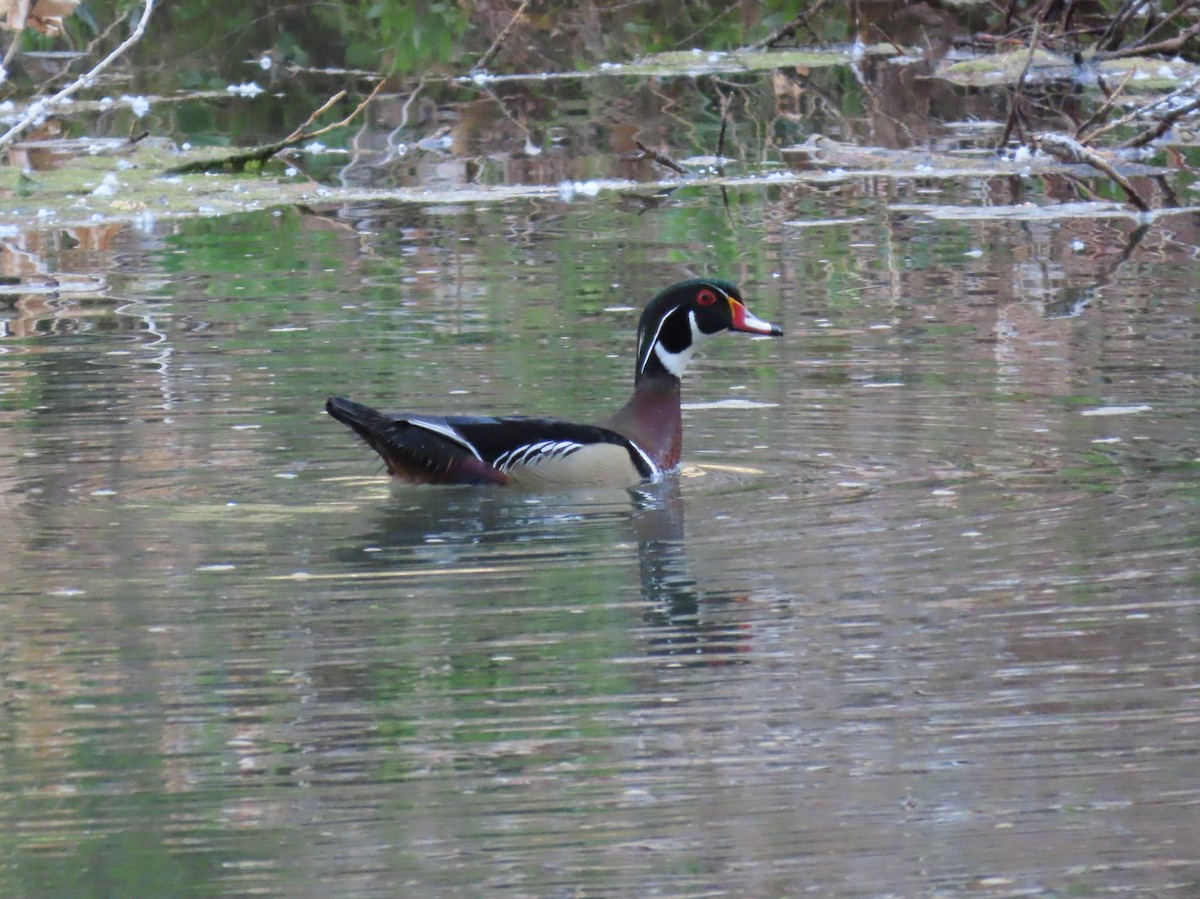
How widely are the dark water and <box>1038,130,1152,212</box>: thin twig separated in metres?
1.15

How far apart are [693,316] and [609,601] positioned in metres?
2.77

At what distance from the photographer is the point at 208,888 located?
4441 millimetres

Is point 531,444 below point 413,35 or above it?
below

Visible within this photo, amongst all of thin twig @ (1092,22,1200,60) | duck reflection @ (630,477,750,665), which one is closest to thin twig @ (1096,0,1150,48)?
thin twig @ (1092,22,1200,60)

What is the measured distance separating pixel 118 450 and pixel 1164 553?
12.6 ft

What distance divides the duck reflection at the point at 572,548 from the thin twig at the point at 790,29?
1442cm

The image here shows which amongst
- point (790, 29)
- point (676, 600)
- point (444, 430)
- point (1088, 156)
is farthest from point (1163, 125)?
point (676, 600)

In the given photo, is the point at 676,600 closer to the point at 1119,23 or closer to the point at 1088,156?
the point at 1088,156

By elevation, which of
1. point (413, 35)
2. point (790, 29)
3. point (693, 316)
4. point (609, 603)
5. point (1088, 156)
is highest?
point (413, 35)

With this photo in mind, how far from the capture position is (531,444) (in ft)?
27.0

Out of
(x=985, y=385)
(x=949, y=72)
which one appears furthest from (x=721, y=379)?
(x=949, y=72)

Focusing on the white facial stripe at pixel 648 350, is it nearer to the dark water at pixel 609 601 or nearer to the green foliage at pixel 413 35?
the dark water at pixel 609 601

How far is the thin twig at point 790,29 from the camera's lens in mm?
22172

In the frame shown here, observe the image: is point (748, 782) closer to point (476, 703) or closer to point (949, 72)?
point (476, 703)
